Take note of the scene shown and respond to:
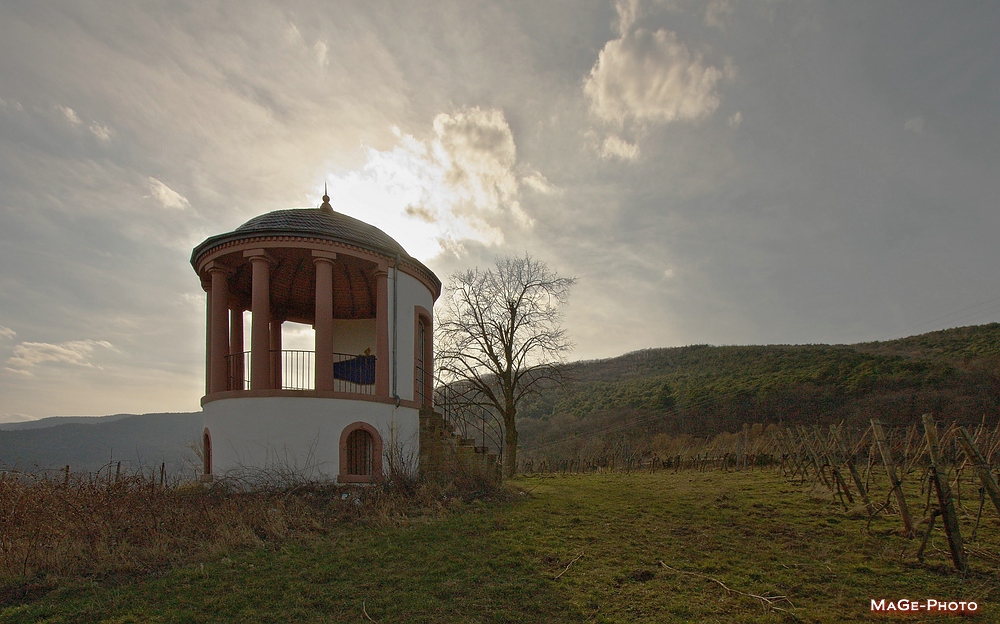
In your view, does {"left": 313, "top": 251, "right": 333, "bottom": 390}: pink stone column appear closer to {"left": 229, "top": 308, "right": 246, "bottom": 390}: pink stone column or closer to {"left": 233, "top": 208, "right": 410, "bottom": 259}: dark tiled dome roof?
{"left": 233, "top": 208, "right": 410, "bottom": 259}: dark tiled dome roof

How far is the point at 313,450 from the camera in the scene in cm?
1136

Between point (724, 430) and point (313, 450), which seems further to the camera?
point (724, 430)

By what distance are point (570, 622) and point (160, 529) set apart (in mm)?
5723

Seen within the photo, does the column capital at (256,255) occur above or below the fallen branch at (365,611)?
above

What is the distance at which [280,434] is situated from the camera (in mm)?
11258

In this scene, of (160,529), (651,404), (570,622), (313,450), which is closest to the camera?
(570,622)

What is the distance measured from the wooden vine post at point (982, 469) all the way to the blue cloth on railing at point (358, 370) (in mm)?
12857

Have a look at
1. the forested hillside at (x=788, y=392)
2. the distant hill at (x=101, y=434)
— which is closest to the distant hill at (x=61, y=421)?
the distant hill at (x=101, y=434)

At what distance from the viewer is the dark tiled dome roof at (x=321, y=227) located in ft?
39.3

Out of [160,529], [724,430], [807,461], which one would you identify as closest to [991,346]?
[724,430]

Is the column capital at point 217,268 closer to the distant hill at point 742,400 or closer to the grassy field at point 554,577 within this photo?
the grassy field at point 554,577

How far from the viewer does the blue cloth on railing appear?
15738mm

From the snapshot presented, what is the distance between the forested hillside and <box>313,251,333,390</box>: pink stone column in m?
11.3

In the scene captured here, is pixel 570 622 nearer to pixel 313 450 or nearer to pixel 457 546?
pixel 457 546
